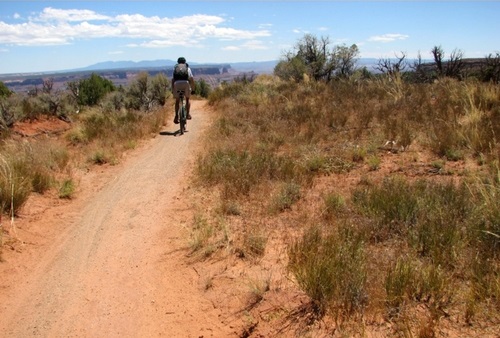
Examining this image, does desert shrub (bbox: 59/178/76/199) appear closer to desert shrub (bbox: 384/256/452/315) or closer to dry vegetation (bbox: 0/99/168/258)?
dry vegetation (bbox: 0/99/168/258)

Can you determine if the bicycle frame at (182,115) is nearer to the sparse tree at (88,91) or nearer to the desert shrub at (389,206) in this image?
the desert shrub at (389,206)

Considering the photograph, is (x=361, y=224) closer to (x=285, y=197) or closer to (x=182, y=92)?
(x=285, y=197)

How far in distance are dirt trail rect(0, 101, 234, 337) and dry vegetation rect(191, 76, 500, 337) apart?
1.12 feet

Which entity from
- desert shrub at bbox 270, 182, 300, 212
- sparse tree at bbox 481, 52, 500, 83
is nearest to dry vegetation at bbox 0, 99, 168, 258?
desert shrub at bbox 270, 182, 300, 212

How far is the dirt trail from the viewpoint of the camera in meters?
3.52

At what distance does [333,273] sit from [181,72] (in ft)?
28.6

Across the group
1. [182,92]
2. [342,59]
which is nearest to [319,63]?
[342,59]

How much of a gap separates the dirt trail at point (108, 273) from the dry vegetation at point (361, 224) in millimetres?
343

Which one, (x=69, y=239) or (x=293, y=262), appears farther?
(x=69, y=239)

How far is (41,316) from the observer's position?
367 cm

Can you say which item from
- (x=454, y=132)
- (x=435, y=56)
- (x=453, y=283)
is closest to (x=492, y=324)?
(x=453, y=283)

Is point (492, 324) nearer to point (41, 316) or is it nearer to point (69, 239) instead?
point (41, 316)

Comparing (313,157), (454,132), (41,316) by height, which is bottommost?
(41,316)

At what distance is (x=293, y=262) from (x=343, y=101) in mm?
8694
